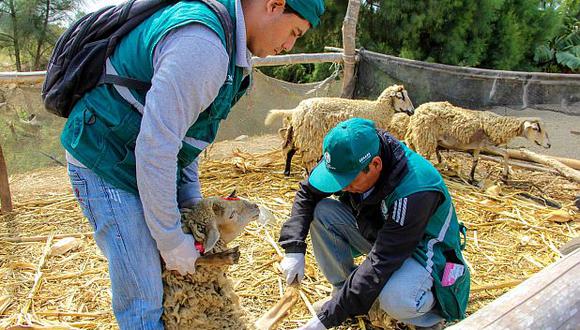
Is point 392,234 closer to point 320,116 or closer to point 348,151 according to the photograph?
point 348,151

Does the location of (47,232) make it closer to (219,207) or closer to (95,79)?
(219,207)

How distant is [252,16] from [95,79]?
1.75 ft

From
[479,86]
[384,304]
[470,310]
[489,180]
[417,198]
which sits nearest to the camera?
[417,198]

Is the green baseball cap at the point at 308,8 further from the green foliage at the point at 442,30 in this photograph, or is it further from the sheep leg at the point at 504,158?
the green foliage at the point at 442,30

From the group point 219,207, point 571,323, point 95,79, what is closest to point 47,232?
point 219,207

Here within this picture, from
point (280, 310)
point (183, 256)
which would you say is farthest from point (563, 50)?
point (183, 256)

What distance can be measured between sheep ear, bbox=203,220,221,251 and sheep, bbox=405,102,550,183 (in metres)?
3.78

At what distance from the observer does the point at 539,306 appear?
4.27ft

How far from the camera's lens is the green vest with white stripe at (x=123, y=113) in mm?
1498

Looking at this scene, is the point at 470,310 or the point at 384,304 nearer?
the point at 384,304

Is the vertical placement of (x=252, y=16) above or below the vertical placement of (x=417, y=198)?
above

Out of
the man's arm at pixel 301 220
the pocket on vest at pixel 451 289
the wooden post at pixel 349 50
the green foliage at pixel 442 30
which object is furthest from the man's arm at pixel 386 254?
the green foliage at pixel 442 30

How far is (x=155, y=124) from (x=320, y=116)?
12.6 feet

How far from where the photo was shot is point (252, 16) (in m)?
1.56
